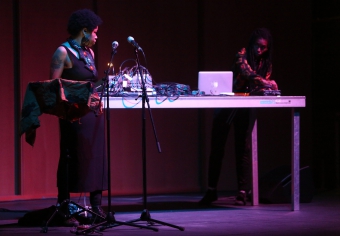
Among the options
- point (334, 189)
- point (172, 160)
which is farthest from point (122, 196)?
point (334, 189)

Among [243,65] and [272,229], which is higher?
[243,65]

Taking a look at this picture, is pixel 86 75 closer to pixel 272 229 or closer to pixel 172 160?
pixel 272 229

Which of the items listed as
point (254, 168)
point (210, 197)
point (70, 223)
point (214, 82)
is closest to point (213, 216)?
point (210, 197)

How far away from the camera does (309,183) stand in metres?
6.84

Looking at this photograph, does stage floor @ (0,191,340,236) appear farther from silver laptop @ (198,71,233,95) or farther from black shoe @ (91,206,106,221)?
silver laptop @ (198,71,233,95)

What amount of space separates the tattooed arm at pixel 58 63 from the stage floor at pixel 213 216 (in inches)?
49.0

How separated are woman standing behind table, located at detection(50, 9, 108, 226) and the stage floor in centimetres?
35

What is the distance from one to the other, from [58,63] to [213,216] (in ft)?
6.52

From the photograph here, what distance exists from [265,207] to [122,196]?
6.81 ft

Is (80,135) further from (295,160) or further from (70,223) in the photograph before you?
(295,160)

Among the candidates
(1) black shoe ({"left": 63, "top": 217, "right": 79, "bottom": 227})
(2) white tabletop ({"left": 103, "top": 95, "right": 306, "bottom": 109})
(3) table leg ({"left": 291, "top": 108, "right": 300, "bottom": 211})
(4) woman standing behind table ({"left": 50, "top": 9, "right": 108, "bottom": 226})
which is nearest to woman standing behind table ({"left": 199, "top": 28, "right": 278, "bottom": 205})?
(2) white tabletop ({"left": 103, "top": 95, "right": 306, "bottom": 109})

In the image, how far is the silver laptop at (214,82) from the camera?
6062 mm

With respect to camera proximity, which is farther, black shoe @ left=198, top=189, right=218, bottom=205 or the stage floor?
black shoe @ left=198, top=189, right=218, bottom=205

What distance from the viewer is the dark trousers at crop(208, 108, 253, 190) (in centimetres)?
670
